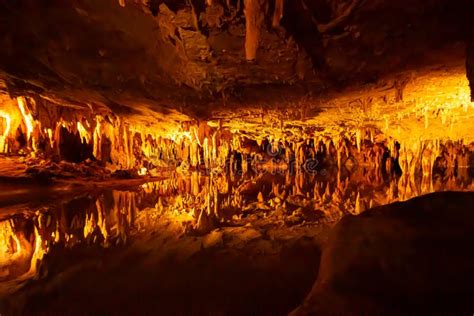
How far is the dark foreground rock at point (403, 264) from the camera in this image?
1137 millimetres

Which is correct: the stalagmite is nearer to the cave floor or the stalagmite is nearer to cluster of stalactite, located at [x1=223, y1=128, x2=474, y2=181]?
the cave floor

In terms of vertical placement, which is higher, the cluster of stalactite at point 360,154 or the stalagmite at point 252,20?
the stalagmite at point 252,20

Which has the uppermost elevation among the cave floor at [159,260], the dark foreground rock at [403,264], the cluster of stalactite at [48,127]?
the cluster of stalactite at [48,127]

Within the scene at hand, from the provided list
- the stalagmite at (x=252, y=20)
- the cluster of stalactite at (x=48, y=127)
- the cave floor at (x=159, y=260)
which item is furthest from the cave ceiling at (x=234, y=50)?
the cave floor at (x=159, y=260)

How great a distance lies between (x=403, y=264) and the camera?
1350mm

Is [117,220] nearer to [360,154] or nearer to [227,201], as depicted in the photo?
[227,201]

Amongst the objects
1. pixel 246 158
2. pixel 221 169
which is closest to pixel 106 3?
pixel 221 169

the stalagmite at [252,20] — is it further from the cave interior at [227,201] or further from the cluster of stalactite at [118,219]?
the cluster of stalactite at [118,219]

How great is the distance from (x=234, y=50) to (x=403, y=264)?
134 inches

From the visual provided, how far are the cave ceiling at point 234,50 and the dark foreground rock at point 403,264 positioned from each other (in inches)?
86.1

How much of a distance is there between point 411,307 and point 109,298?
5.76 feet

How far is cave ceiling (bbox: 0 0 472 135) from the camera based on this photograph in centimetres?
289

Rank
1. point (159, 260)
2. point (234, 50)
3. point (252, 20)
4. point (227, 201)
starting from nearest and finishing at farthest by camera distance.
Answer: point (159, 260) → point (252, 20) → point (234, 50) → point (227, 201)

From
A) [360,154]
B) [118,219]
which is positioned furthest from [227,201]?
[360,154]
